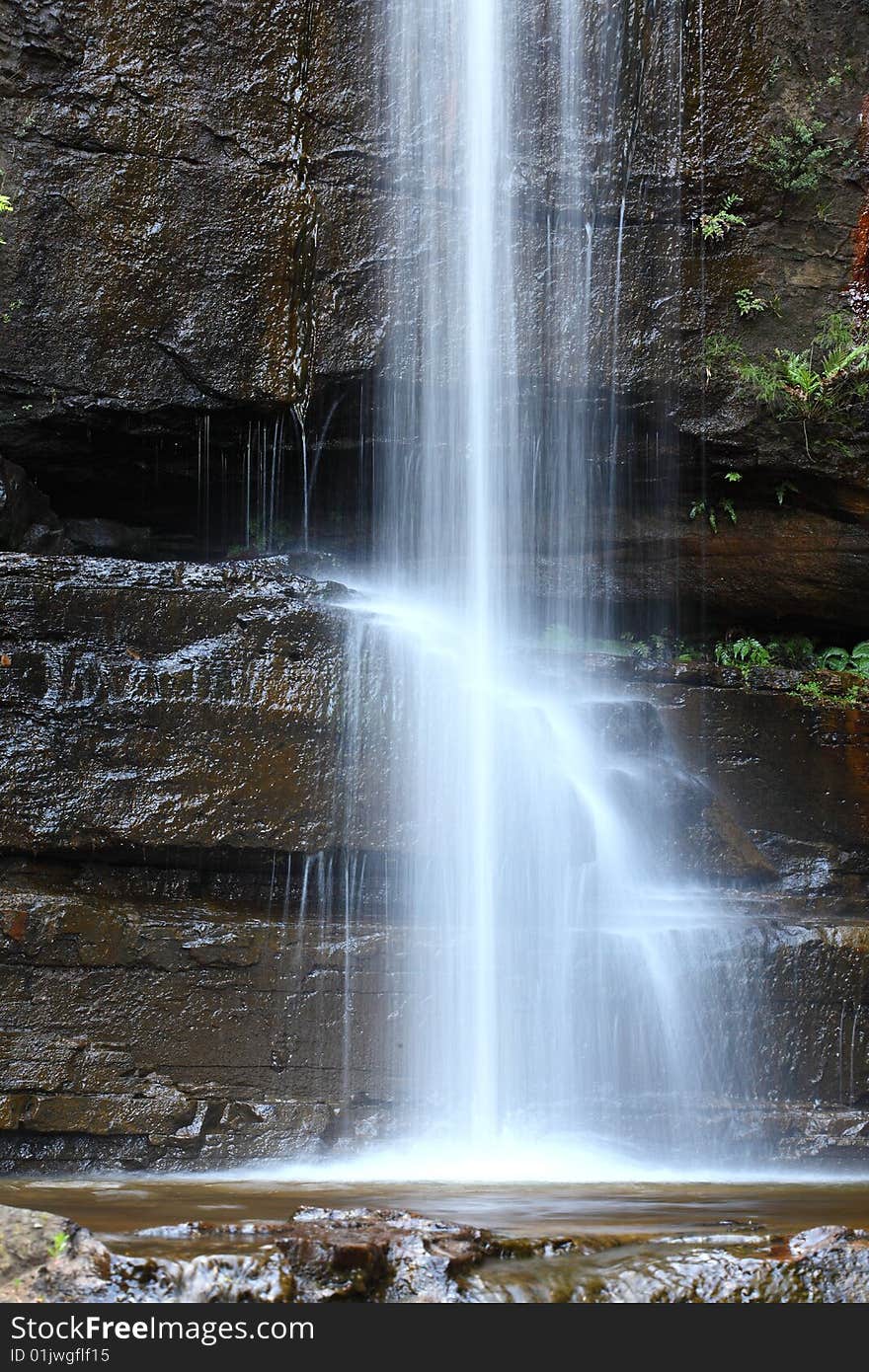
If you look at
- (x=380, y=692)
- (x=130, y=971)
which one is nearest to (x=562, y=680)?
(x=380, y=692)

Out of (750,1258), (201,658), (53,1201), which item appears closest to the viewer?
(750,1258)

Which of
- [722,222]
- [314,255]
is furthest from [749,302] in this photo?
[314,255]

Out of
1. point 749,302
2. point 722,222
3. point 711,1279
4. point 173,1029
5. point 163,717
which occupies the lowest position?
point 173,1029

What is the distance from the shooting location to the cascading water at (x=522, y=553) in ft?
20.0

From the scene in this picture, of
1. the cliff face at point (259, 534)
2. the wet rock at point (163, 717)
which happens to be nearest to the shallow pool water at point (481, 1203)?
the cliff face at point (259, 534)

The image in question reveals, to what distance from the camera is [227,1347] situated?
2.52 m

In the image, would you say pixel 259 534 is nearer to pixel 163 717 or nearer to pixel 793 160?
pixel 163 717

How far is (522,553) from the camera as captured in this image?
8.31 meters

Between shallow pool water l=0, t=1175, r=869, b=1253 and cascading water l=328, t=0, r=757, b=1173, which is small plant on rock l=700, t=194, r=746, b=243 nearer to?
cascading water l=328, t=0, r=757, b=1173

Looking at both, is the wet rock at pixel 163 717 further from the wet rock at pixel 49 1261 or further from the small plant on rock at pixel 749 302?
the small plant on rock at pixel 749 302

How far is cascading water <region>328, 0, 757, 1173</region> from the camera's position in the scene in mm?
6082

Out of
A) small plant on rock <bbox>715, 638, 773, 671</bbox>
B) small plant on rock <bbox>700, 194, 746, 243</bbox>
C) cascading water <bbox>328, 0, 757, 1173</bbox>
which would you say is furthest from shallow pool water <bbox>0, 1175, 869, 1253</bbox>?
small plant on rock <bbox>700, 194, 746, 243</bbox>

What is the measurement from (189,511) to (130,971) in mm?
3947

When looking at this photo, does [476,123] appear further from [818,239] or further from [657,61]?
[818,239]
